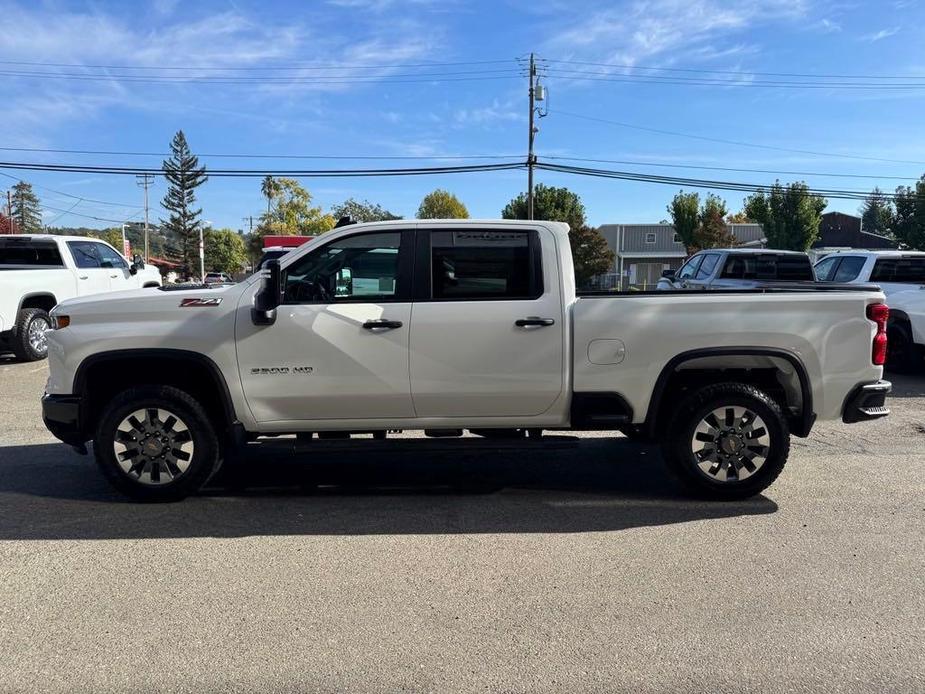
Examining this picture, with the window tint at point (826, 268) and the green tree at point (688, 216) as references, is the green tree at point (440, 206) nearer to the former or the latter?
the green tree at point (688, 216)

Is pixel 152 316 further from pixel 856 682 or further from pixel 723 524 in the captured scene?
pixel 856 682

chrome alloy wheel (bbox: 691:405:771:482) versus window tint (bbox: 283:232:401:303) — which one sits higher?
window tint (bbox: 283:232:401:303)

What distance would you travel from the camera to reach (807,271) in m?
13.0

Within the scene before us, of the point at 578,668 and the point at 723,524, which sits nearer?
the point at 578,668

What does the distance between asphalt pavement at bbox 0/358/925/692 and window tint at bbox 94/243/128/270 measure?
829 centimetres

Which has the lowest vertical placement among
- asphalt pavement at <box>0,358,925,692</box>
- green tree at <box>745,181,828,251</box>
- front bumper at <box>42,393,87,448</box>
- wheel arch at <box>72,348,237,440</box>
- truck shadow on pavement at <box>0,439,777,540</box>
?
asphalt pavement at <box>0,358,925,692</box>

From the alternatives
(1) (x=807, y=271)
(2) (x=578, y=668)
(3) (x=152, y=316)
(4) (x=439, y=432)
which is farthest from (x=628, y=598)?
(1) (x=807, y=271)

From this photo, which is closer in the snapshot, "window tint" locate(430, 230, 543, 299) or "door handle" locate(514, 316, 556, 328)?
"door handle" locate(514, 316, 556, 328)

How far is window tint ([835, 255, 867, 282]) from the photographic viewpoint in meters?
11.9

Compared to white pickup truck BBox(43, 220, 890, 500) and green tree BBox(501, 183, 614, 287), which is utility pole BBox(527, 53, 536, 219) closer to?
green tree BBox(501, 183, 614, 287)

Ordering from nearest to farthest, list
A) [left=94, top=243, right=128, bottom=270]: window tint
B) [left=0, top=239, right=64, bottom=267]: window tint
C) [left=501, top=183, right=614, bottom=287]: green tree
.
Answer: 1. [left=0, top=239, right=64, bottom=267]: window tint
2. [left=94, top=243, right=128, bottom=270]: window tint
3. [left=501, top=183, right=614, bottom=287]: green tree

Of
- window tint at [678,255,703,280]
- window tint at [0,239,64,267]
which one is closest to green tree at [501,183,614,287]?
window tint at [678,255,703,280]

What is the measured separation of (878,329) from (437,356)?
309 centimetres

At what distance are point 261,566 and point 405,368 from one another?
1.57m
